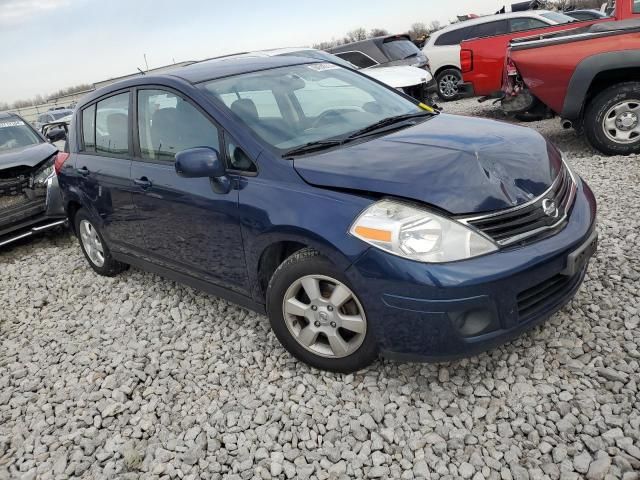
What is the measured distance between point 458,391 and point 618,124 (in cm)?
463

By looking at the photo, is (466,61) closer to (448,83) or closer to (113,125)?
(448,83)

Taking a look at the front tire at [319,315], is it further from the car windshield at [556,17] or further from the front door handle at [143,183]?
the car windshield at [556,17]

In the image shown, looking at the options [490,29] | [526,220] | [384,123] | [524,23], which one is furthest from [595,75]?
[490,29]

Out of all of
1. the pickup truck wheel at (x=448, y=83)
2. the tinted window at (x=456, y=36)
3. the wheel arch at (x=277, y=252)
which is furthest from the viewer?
the pickup truck wheel at (x=448, y=83)

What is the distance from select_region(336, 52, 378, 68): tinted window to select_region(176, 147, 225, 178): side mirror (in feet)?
29.7

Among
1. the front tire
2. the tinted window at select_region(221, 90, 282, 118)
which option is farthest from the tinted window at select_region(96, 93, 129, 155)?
the front tire

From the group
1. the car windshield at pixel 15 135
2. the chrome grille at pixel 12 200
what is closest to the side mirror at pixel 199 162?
the chrome grille at pixel 12 200

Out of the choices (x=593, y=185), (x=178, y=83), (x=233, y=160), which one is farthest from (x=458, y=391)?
(x=593, y=185)

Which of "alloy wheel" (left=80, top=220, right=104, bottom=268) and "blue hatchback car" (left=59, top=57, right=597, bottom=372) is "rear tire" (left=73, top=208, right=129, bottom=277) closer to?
"alloy wheel" (left=80, top=220, right=104, bottom=268)

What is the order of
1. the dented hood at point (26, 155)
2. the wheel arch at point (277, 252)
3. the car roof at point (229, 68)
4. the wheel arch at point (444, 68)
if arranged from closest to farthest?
the wheel arch at point (277, 252)
the car roof at point (229, 68)
the dented hood at point (26, 155)
the wheel arch at point (444, 68)

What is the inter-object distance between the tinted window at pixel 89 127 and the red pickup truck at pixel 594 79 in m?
4.76

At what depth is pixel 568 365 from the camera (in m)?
2.70

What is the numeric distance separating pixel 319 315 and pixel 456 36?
11349 mm

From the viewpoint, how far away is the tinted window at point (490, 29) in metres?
11.5
